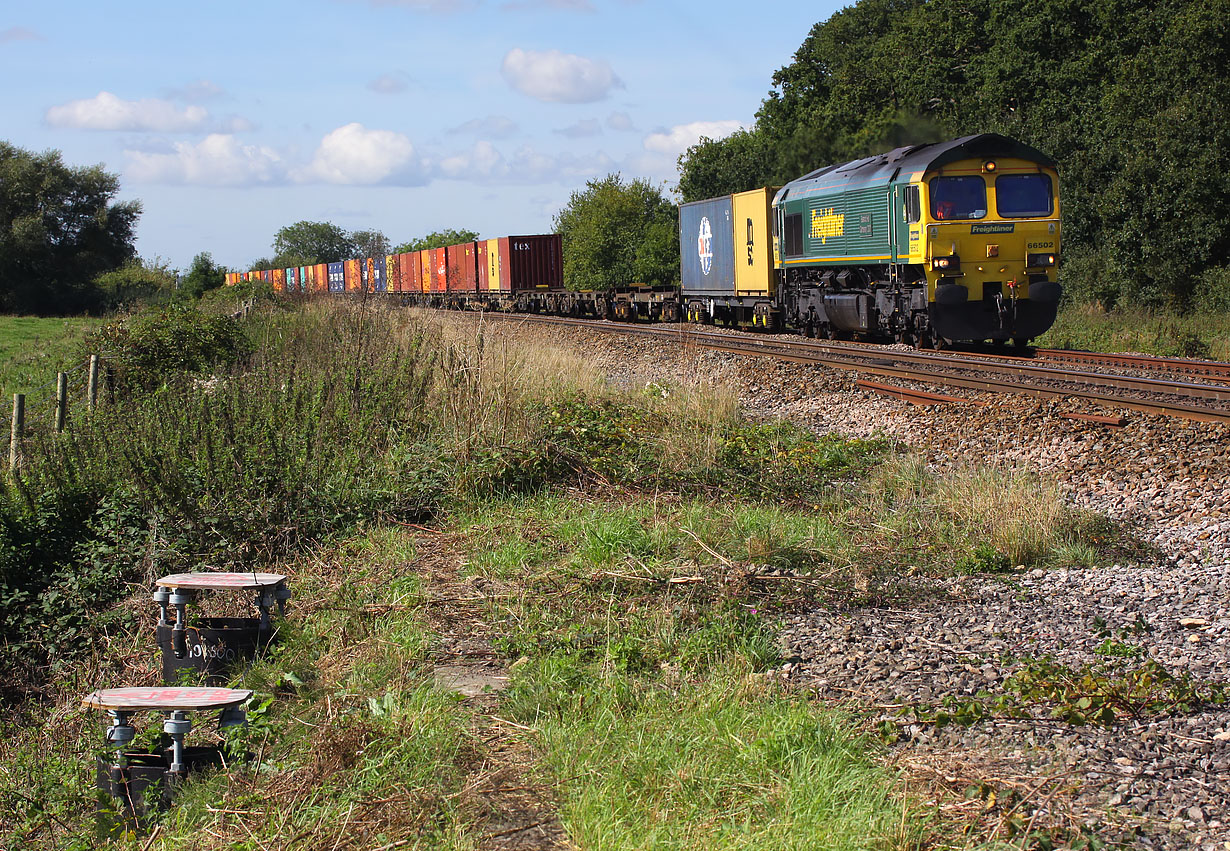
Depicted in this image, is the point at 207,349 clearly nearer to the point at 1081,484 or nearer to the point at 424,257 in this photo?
the point at 1081,484

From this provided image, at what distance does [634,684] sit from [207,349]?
13.1 metres

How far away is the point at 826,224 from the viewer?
19.5 meters

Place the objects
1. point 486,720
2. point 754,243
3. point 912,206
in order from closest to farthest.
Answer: point 486,720
point 912,206
point 754,243

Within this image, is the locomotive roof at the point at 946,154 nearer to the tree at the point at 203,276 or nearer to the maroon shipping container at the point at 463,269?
the maroon shipping container at the point at 463,269

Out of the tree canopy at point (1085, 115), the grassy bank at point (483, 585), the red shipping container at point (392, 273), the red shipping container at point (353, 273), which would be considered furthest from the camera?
the red shipping container at point (353, 273)

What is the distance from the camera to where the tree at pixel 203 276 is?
5711 cm

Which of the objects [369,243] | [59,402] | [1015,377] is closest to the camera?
[59,402]

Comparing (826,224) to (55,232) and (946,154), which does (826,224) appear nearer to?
(946,154)

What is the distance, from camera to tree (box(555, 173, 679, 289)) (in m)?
46.2

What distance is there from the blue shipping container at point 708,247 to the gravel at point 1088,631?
1512 centimetres

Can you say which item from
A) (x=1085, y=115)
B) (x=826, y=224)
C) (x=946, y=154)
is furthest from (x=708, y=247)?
(x=1085, y=115)

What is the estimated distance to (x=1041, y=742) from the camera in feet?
12.4

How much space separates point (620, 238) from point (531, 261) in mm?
13265

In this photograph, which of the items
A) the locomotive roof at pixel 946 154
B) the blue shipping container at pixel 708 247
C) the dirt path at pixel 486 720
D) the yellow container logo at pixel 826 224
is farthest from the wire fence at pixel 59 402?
the blue shipping container at pixel 708 247
